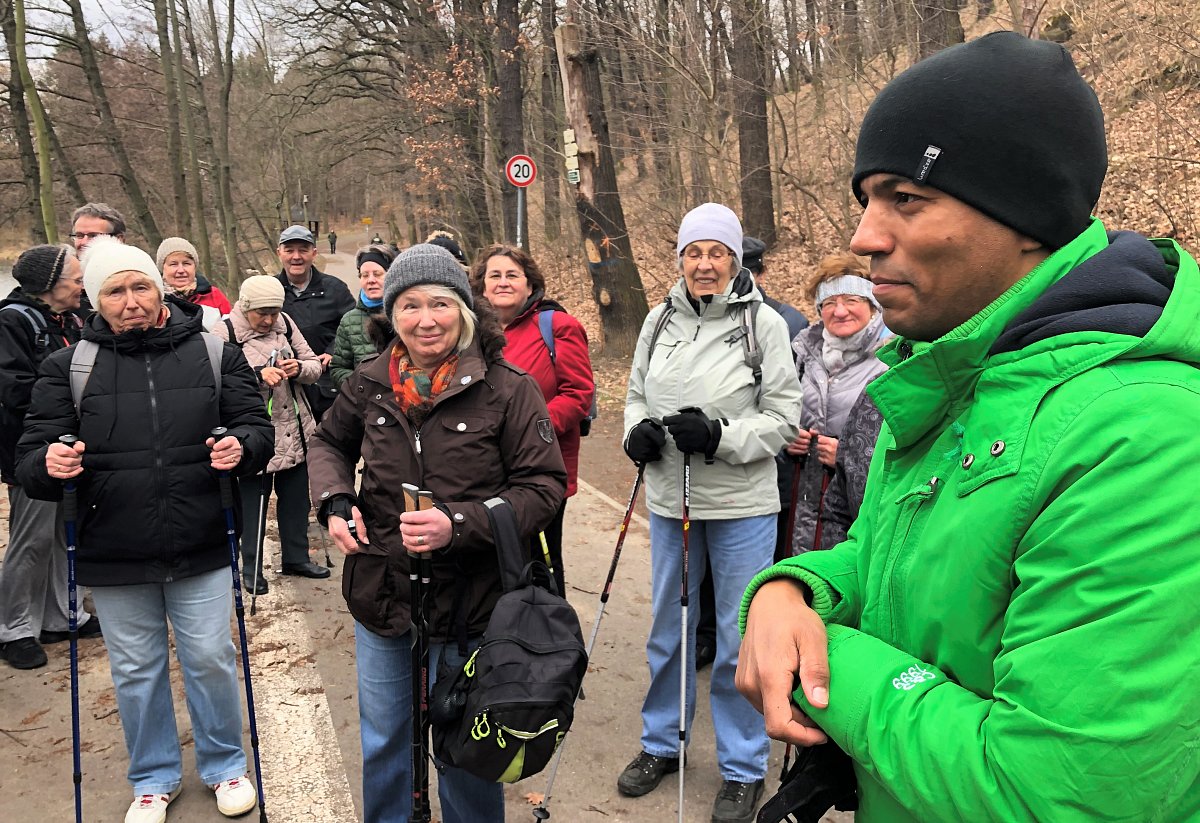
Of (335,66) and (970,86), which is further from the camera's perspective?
(335,66)

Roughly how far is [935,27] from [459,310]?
435 inches

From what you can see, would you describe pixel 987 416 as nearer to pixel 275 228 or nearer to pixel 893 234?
pixel 893 234

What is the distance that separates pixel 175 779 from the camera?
355 cm

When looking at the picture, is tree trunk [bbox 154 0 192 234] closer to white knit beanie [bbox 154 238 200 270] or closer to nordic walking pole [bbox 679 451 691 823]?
white knit beanie [bbox 154 238 200 270]

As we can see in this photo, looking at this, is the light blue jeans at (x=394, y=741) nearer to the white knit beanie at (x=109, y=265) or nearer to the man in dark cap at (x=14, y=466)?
the white knit beanie at (x=109, y=265)

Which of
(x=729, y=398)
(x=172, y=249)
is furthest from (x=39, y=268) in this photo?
(x=729, y=398)

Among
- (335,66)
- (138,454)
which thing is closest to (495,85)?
(335,66)

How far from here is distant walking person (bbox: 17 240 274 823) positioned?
10.8 ft

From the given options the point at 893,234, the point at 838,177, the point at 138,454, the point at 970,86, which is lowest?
the point at 138,454

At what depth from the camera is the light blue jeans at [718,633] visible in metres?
3.50

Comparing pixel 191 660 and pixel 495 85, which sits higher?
pixel 495 85

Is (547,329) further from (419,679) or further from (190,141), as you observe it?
(190,141)

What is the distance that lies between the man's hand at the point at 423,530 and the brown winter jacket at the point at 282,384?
3.56m

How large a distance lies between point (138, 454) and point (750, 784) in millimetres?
2857
